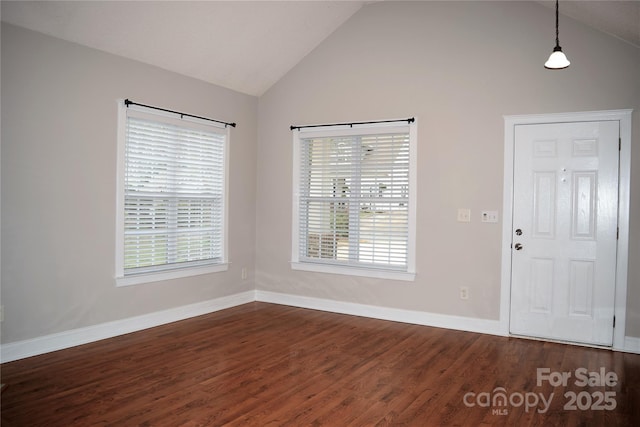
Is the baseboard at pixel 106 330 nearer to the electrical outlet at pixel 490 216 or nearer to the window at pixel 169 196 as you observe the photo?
the window at pixel 169 196

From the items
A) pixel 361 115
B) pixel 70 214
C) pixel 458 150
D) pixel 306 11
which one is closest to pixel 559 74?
pixel 458 150

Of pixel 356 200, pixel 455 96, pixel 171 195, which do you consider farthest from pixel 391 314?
pixel 171 195

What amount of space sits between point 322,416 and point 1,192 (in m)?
2.88

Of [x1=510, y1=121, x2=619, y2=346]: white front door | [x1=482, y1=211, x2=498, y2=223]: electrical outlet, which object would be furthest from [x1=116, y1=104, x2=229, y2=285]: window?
[x1=510, y1=121, x2=619, y2=346]: white front door

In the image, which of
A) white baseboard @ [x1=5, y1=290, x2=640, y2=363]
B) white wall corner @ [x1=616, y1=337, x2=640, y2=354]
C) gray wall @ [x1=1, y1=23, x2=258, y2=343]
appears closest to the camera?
gray wall @ [x1=1, y1=23, x2=258, y2=343]

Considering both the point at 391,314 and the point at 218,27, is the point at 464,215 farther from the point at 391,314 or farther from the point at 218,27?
the point at 218,27

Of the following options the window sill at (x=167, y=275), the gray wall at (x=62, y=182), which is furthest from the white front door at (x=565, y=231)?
the gray wall at (x=62, y=182)

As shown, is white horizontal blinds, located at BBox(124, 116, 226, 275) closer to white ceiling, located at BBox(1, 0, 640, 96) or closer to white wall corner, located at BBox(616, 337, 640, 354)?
white ceiling, located at BBox(1, 0, 640, 96)

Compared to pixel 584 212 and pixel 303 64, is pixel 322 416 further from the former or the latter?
pixel 303 64

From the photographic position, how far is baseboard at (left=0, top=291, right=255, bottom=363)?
386cm

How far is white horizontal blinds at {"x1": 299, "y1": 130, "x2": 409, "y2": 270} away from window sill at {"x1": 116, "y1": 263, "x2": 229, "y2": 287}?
1.07 meters

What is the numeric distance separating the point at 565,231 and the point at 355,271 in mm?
2207

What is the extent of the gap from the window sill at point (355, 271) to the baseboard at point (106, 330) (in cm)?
91

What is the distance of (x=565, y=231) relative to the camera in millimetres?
4527
